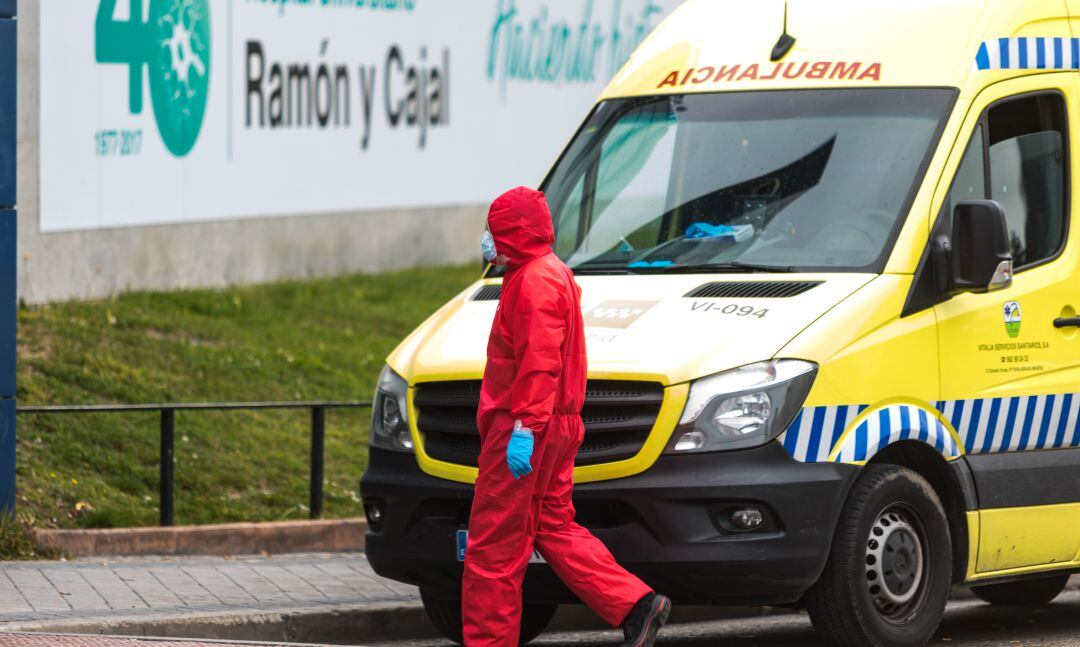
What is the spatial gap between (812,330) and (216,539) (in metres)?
4.55

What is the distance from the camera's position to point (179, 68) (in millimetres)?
16234

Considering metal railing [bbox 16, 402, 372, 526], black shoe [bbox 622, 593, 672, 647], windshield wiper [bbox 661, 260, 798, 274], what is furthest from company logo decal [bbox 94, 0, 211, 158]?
black shoe [bbox 622, 593, 672, 647]

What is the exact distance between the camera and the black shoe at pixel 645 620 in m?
7.34

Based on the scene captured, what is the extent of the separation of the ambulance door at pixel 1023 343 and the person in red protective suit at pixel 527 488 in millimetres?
1624

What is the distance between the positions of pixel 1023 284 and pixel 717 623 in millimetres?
2466

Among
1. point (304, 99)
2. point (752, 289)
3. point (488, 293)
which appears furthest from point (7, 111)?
point (304, 99)

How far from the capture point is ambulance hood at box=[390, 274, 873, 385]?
7.50 metres

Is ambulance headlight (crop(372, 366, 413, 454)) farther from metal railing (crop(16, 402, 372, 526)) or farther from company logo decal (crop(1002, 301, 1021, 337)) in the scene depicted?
Result: metal railing (crop(16, 402, 372, 526))

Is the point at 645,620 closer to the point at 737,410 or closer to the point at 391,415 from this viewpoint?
the point at 737,410

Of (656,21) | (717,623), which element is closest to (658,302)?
(717,623)

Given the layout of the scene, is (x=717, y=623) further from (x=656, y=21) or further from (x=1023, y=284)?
(x=656, y=21)

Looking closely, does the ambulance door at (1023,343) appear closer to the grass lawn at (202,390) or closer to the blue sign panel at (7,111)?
the blue sign panel at (7,111)

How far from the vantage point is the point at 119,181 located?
15.8m

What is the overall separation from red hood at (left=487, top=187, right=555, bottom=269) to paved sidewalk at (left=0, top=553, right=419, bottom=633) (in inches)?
90.5
